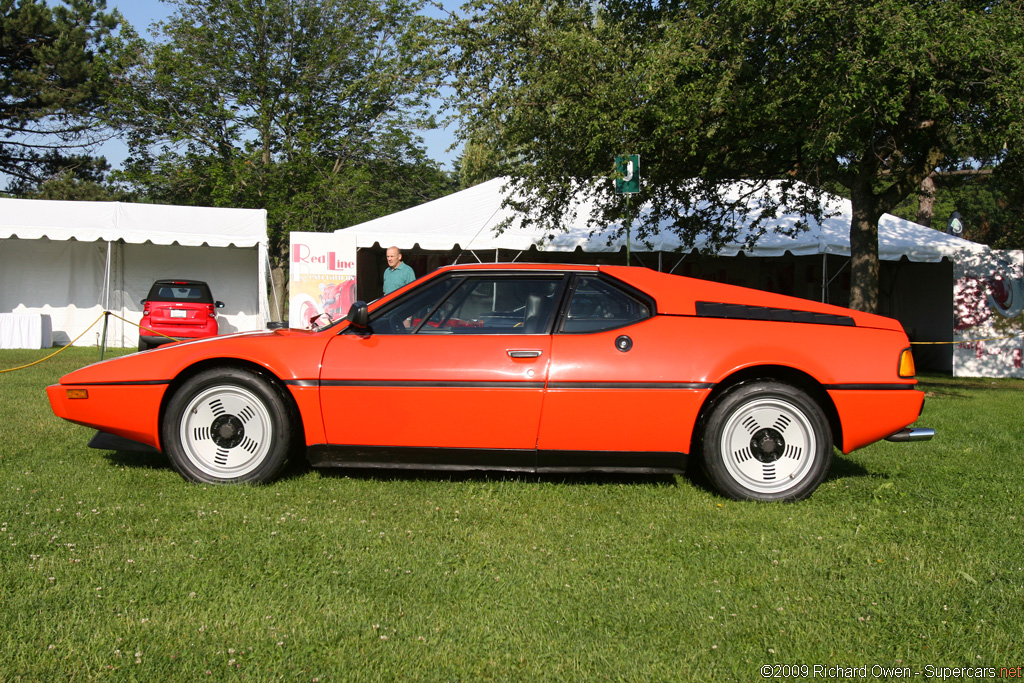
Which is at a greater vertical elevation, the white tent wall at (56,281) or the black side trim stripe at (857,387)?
the white tent wall at (56,281)

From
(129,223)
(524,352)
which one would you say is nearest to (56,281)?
(129,223)

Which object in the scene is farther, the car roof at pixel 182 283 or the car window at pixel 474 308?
the car roof at pixel 182 283

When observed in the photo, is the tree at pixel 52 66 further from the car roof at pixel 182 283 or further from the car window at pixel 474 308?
the car window at pixel 474 308

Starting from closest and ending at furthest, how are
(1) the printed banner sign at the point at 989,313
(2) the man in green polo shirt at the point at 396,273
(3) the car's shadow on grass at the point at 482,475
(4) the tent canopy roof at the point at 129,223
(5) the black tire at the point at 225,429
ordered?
(5) the black tire at the point at 225,429 < (3) the car's shadow on grass at the point at 482,475 < (2) the man in green polo shirt at the point at 396,273 < (1) the printed banner sign at the point at 989,313 < (4) the tent canopy roof at the point at 129,223

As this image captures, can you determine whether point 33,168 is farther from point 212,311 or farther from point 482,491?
point 482,491

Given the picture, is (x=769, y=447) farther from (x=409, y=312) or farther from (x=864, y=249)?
(x=864, y=249)

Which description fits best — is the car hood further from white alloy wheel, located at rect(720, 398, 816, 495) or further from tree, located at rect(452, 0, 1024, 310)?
tree, located at rect(452, 0, 1024, 310)

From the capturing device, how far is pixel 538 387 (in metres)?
4.30

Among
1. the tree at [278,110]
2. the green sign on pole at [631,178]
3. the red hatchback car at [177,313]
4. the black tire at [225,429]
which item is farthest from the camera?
the tree at [278,110]

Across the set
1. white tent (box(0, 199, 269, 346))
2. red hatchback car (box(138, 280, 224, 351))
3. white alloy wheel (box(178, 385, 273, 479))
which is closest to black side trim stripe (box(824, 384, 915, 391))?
white alloy wheel (box(178, 385, 273, 479))

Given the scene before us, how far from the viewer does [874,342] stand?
14.7ft

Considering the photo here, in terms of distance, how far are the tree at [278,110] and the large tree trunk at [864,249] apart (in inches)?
732

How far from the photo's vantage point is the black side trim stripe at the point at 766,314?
178 inches

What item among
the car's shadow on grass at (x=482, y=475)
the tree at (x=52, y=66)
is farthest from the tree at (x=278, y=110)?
the car's shadow on grass at (x=482, y=475)
